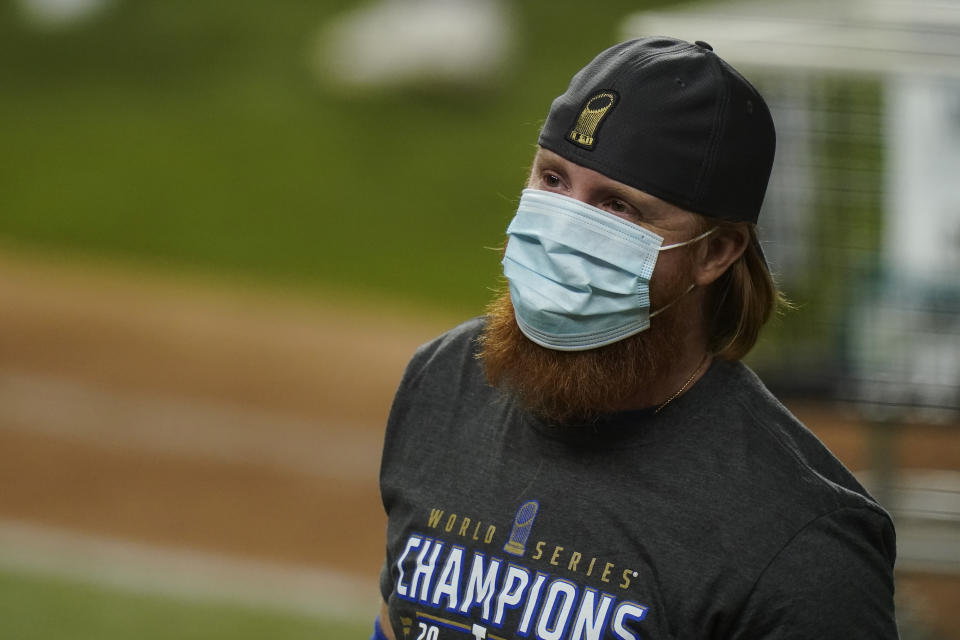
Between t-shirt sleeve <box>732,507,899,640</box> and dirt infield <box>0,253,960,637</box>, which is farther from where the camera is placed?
dirt infield <box>0,253,960,637</box>

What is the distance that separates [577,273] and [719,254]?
246 mm

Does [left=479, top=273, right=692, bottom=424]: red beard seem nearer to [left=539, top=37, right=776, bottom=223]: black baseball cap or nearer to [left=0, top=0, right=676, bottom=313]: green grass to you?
[left=539, top=37, right=776, bottom=223]: black baseball cap

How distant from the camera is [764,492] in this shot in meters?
2.07

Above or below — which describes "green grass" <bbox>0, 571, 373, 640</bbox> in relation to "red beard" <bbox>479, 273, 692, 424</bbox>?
below

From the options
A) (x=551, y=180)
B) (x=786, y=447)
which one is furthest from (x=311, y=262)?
(x=786, y=447)

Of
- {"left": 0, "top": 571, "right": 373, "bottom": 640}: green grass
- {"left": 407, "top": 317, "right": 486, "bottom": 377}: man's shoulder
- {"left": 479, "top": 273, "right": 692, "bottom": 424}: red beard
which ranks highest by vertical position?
{"left": 407, "top": 317, "right": 486, "bottom": 377}: man's shoulder

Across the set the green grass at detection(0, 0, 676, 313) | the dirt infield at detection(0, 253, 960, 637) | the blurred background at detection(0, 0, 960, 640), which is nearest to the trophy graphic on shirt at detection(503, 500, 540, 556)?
the blurred background at detection(0, 0, 960, 640)

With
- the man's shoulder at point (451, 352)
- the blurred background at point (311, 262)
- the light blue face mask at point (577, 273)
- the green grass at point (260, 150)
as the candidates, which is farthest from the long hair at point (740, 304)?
the green grass at point (260, 150)

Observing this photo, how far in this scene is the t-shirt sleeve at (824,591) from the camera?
77.3 inches

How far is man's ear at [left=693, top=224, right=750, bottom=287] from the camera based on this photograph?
2254 mm

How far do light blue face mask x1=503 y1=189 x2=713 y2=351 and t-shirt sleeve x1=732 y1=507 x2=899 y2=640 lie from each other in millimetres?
474

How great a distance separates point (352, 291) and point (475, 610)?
1225cm

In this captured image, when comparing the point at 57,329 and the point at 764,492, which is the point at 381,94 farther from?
the point at 764,492

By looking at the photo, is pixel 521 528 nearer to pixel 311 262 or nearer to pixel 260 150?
pixel 311 262
